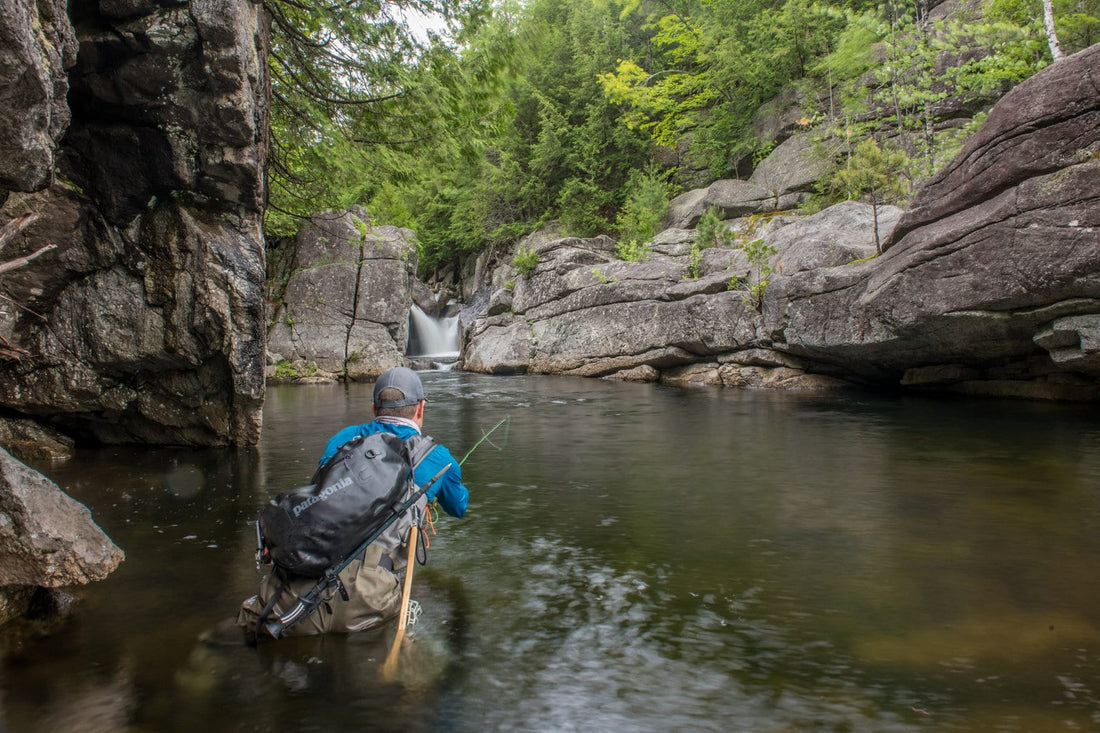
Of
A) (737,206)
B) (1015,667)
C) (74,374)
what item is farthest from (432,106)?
(737,206)

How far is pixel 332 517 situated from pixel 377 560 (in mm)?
522

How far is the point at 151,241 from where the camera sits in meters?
7.62

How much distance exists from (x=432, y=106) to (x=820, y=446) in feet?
26.0

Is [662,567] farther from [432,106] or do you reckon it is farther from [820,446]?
[432,106]

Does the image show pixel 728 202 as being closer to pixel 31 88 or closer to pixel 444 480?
pixel 444 480

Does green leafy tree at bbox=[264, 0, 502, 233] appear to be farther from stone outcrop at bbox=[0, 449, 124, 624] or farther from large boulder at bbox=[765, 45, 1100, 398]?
large boulder at bbox=[765, 45, 1100, 398]

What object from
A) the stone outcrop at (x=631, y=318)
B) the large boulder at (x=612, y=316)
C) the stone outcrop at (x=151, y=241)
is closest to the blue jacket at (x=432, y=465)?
the stone outcrop at (x=151, y=241)

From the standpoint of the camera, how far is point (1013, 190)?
1101 cm

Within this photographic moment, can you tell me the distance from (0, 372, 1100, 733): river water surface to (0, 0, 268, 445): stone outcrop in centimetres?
95

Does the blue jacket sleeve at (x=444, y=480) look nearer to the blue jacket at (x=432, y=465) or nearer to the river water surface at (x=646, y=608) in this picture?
the blue jacket at (x=432, y=465)

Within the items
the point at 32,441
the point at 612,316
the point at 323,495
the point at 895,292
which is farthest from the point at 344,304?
the point at 323,495

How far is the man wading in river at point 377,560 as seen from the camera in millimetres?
3506

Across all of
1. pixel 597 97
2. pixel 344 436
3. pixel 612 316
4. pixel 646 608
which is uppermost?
pixel 597 97

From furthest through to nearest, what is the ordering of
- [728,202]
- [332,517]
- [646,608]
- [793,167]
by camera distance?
[728,202]
[793,167]
[646,608]
[332,517]
